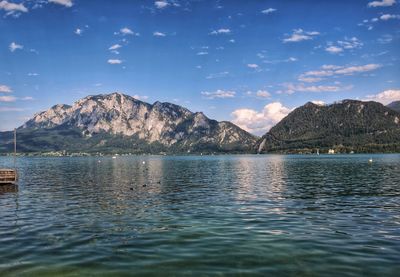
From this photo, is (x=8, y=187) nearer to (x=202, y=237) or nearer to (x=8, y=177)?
(x=8, y=177)

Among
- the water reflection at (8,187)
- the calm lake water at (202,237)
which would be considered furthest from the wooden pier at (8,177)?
the calm lake water at (202,237)

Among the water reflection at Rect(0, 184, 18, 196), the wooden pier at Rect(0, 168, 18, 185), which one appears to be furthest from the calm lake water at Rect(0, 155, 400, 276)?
the wooden pier at Rect(0, 168, 18, 185)

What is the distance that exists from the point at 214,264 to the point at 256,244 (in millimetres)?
5757

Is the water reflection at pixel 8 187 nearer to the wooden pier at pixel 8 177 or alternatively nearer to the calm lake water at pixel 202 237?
the wooden pier at pixel 8 177

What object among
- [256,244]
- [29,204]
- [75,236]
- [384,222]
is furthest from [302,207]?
[29,204]

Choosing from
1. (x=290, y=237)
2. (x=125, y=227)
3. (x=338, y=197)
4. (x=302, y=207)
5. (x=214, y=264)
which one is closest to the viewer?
(x=214, y=264)

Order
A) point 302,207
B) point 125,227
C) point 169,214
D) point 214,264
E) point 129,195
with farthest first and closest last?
1. point 129,195
2. point 302,207
3. point 169,214
4. point 125,227
5. point 214,264

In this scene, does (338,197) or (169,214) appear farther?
(338,197)

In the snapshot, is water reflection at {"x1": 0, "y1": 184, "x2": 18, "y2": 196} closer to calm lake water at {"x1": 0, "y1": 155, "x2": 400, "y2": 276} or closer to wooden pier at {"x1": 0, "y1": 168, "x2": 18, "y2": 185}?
wooden pier at {"x1": 0, "y1": 168, "x2": 18, "y2": 185}

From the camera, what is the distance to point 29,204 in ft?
165

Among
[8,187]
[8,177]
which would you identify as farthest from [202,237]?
[8,177]

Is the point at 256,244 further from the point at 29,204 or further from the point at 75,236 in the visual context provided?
the point at 29,204

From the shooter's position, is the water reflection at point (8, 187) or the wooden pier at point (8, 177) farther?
the wooden pier at point (8, 177)

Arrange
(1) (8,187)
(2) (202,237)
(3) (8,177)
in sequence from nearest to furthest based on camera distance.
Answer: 1. (2) (202,237)
2. (1) (8,187)
3. (3) (8,177)
